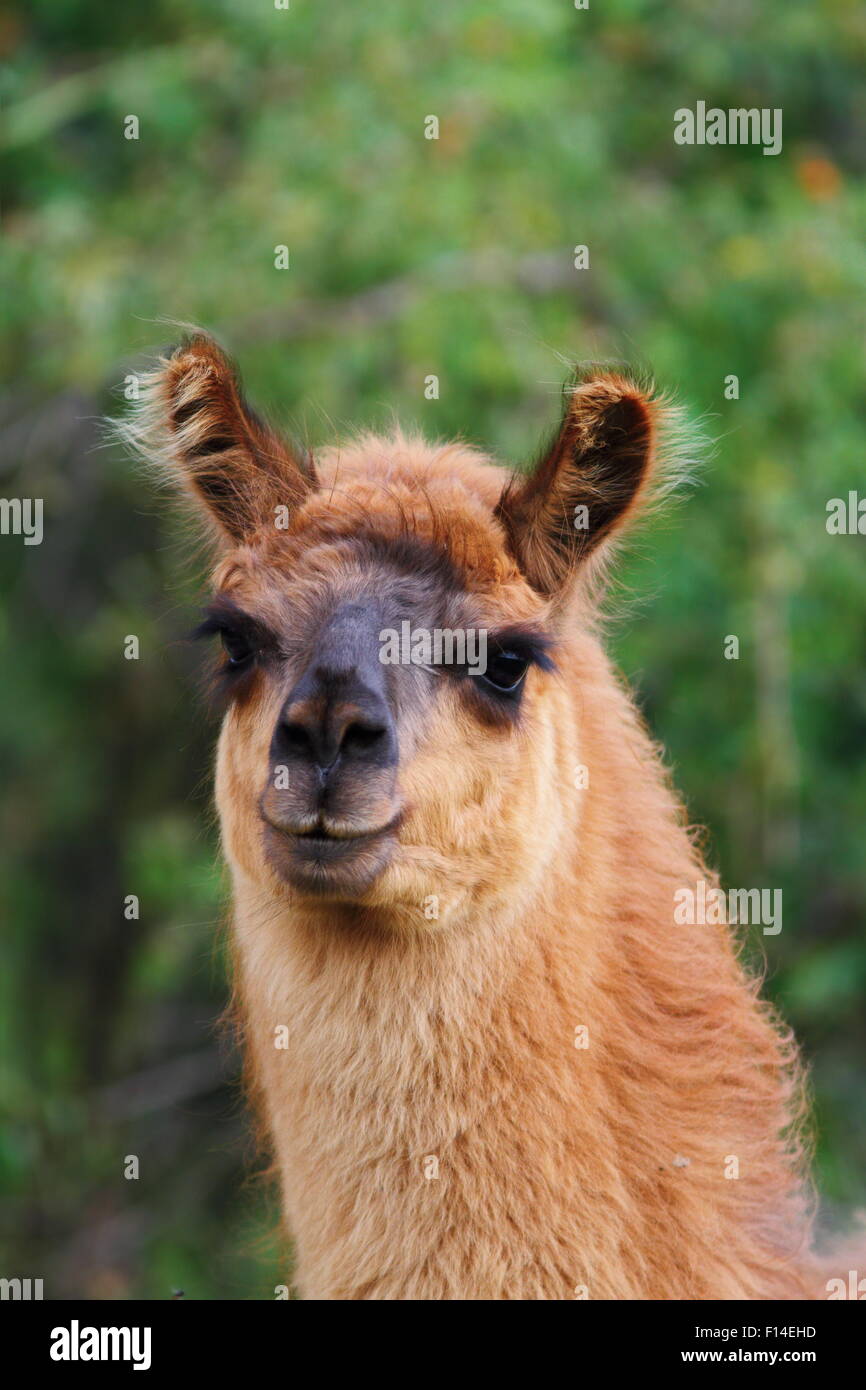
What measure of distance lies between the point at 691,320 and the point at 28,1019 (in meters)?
6.45

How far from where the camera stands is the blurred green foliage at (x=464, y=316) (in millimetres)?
8945

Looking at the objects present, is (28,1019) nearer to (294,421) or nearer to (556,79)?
(294,421)

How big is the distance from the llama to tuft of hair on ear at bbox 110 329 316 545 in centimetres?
1

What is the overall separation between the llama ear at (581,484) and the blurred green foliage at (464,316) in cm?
393

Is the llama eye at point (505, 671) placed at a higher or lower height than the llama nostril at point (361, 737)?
higher

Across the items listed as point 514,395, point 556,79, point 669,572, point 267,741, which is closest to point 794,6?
point 556,79

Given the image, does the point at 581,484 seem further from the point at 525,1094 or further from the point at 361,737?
the point at 525,1094

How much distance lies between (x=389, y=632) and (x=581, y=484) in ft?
2.37

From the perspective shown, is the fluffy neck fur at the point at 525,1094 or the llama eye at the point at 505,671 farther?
the llama eye at the point at 505,671

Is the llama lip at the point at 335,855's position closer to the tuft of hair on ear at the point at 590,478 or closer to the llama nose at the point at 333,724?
the llama nose at the point at 333,724

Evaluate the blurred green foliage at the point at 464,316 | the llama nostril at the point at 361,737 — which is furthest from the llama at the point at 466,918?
the blurred green foliage at the point at 464,316

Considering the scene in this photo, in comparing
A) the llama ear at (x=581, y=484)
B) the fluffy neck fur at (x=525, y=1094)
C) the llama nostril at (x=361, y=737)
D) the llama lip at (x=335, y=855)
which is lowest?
the fluffy neck fur at (x=525, y=1094)

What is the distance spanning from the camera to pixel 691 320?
9352 millimetres

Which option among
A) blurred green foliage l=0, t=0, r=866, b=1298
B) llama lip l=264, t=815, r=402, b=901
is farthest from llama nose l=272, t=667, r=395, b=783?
blurred green foliage l=0, t=0, r=866, b=1298
